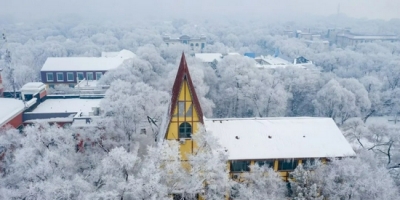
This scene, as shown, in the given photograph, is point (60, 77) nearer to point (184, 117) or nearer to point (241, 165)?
point (184, 117)

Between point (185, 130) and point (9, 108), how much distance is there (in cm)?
2082

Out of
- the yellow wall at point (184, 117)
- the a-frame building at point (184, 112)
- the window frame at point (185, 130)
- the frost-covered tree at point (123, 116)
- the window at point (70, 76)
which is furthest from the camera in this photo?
the window at point (70, 76)

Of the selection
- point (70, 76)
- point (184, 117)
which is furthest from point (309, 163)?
point (70, 76)

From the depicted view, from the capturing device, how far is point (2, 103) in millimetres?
36625

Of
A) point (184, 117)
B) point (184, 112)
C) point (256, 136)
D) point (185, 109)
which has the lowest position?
point (256, 136)

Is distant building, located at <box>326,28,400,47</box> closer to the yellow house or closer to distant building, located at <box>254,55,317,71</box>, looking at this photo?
distant building, located at <box>254,55,317,71</box>

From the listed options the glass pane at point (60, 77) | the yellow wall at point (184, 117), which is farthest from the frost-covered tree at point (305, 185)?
the glass pane at point (60, 77)

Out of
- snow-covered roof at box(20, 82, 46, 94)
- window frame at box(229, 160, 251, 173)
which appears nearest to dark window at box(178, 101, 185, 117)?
window frame at box(229, 160, 251, 173)

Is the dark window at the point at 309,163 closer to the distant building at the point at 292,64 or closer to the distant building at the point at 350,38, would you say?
the distant building at the point at 292,64

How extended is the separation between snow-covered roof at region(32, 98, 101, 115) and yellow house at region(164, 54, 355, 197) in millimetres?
14401

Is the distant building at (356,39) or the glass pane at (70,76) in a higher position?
the distant building at (356,39)

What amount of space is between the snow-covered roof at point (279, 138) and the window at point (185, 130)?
8.23 feet

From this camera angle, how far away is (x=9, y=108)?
3422cm

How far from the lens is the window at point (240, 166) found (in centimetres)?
2716
